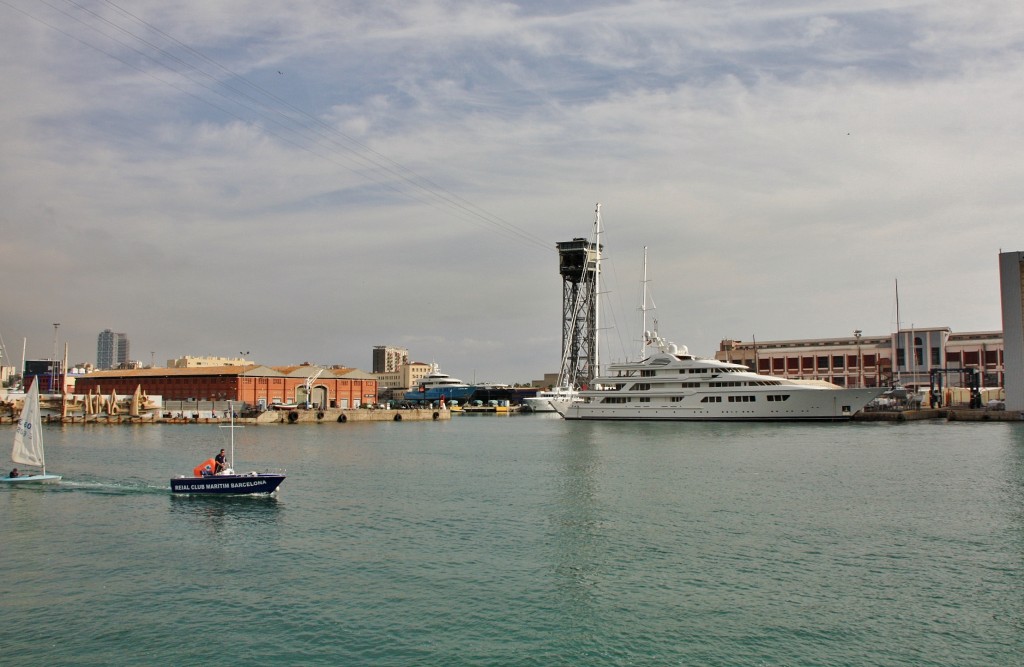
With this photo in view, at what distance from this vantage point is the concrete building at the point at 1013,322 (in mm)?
78500

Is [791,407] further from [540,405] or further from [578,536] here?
[578,536]

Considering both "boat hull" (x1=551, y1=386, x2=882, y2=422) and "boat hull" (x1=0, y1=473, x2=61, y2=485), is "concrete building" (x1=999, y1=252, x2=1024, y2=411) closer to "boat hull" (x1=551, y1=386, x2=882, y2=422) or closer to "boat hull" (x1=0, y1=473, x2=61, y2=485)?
"boat hull" (x1=551, y1=386, x2=882, y2=422)

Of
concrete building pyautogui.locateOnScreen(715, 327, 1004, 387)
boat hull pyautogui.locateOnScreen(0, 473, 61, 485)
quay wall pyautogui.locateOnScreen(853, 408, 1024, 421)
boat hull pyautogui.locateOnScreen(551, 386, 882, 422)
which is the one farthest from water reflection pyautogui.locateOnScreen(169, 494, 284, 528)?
concrete building pyautogui.locateOnScreen(715, 327, 1004, 387)

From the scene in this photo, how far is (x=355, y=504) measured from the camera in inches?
1224

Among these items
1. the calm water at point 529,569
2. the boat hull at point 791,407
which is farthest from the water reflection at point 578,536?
the boat hull at point 791,407

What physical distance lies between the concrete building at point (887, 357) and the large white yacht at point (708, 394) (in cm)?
3629

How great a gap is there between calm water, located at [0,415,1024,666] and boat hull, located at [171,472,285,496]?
66 cm

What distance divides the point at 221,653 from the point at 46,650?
351cm

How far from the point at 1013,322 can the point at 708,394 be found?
31559 mm

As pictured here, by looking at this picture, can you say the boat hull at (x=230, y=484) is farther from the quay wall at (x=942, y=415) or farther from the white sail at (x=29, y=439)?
the quay wall at (x=942, y=415)

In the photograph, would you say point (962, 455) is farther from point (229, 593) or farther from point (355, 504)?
point (229, 593)

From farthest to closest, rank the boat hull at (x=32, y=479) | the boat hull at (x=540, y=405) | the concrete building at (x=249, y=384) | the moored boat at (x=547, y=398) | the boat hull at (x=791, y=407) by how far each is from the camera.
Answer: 1. the boat hull at (x=540, y=405)
2. the moored boat at (x=547, y=398)
3. the concrete building at (x=249, y=384)
4. the boat hull at (x=791, y=407)
5. the boat hull at (x=32, y=479)

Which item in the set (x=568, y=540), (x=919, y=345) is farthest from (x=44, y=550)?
(x=919, y=345)

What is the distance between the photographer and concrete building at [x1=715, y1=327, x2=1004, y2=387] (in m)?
117
